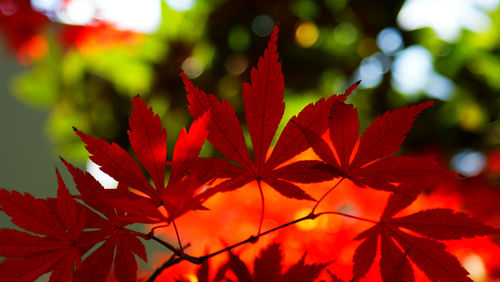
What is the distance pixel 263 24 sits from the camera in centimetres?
139

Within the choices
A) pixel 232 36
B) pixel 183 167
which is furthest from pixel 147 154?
pixel 232 36

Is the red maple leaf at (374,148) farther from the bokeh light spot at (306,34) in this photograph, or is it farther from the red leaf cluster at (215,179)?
the bokeh light spot at (306,34)

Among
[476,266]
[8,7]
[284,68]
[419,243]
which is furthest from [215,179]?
[8,7]

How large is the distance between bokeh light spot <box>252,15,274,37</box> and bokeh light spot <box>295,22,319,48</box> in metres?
0.09

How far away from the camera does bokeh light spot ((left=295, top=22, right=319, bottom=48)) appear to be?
53.6 inches

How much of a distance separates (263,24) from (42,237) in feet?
4.03

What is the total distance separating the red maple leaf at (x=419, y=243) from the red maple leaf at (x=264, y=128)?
0.24 feet

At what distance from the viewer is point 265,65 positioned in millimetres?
289

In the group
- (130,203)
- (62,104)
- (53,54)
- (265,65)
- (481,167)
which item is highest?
(53,54)

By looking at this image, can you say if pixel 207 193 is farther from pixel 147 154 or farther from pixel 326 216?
pixel 326 216

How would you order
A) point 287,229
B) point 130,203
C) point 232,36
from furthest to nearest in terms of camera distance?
point 232,36 < point 287,229 < point 130,203

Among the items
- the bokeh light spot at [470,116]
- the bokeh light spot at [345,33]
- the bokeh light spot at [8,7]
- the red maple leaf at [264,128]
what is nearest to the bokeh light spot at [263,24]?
the bokeh light spot at [345,33]

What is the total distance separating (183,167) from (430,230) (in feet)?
0.62

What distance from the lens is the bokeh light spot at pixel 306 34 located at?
4.47ft
